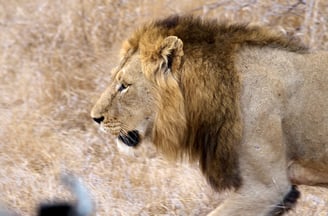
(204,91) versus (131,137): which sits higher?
(204,91)

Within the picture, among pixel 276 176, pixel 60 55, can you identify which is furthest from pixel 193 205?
pixel 60 55

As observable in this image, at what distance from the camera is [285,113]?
4.27 m

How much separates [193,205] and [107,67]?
104 inches

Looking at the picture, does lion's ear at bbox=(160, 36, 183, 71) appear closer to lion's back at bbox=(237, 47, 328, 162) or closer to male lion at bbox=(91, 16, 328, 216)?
male lion at bbox=(91, 16, 328, 216)

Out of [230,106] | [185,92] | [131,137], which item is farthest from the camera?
Result: [131,137]

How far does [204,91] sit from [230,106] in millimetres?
166

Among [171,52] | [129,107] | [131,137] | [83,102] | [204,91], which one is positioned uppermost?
[171,52]

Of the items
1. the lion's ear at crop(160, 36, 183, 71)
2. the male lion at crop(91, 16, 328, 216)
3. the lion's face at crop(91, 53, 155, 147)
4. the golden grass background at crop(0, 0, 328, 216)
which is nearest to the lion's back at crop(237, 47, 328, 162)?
the male lion at crop(91, 16, 328, 216)

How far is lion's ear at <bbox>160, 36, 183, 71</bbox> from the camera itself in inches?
171

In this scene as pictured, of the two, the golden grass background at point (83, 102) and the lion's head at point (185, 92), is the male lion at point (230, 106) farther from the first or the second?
the golden grass background at point (83, 102)

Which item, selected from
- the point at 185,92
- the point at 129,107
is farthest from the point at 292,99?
the point at 129,107

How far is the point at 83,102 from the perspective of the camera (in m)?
7.83

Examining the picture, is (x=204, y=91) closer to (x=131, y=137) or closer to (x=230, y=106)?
(x=230, y=106)

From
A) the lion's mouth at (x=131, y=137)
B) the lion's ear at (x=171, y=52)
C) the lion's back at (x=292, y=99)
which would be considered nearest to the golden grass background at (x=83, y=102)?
the lion's back at (x=292, y=99)
